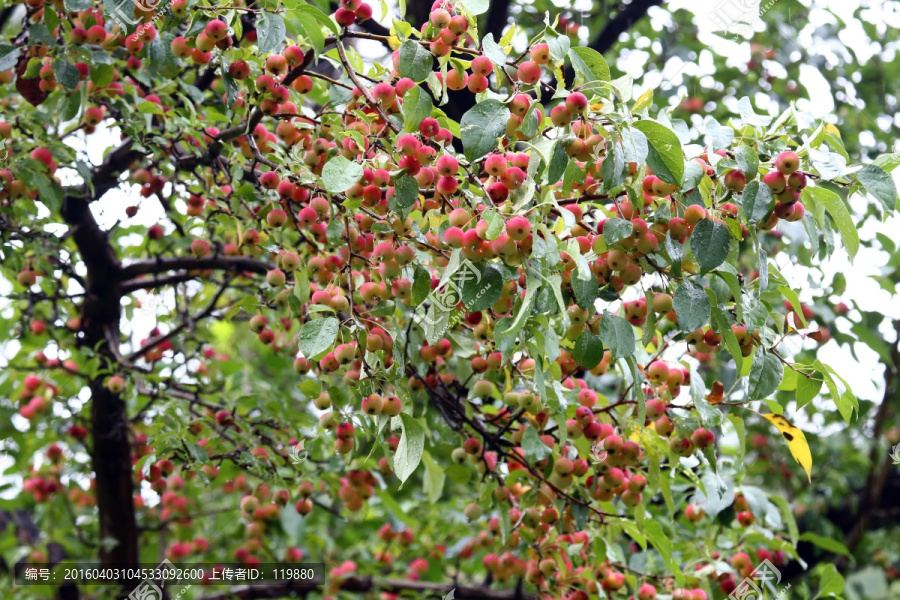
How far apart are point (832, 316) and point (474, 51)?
1.87 meters

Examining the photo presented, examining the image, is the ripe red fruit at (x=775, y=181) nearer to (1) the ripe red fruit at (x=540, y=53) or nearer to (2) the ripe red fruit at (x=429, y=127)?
(1) the ripe red fruit at (x=540, y=53)

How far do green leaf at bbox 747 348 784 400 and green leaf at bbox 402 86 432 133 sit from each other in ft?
2.06

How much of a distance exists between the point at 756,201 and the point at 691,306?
17cm

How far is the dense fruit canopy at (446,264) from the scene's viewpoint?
1117mm

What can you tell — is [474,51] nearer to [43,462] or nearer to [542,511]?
[542,511]

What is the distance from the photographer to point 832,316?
2.55 meters

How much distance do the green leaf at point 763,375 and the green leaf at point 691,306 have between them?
145 millimetres

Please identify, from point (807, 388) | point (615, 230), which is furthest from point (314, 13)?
point (807, 388)

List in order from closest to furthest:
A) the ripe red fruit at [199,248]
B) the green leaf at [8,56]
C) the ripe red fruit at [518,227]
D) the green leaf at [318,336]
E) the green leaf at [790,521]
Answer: the ripe red fruit at [518,227], the green leaf at [318,336], the green leaf at [8,56], the green leaf at [790,521], the ripe red fruit at [199,248]

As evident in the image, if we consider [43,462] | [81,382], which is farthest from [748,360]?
[43,462]

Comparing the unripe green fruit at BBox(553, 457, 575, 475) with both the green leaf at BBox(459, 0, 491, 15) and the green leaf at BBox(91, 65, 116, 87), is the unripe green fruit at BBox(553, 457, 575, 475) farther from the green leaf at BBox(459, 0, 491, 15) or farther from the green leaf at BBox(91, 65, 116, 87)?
the green leaf at BBox(91, 65, 116, 87)

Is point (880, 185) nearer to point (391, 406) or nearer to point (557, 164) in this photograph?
point (557, 164)

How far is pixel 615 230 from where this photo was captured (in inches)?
43.0

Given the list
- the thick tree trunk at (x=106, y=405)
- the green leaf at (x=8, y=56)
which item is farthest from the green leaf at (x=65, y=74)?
the thick tree trunk at (x=106, y=405)
